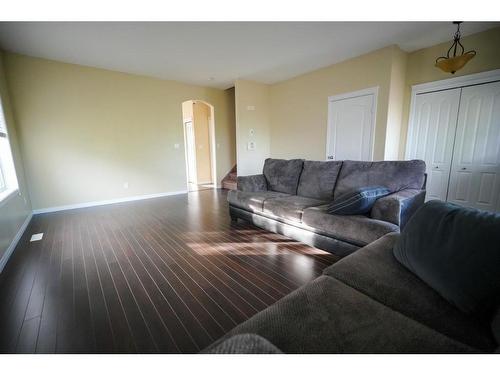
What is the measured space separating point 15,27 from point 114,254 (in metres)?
3.11

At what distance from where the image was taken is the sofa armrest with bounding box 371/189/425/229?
1.97m

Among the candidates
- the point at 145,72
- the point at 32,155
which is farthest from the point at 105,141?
the point at 145,72

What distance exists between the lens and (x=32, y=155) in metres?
3.94

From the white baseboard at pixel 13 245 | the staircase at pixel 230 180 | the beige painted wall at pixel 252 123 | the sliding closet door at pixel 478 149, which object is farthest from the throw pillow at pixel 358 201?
the staircase at pixel 230 180

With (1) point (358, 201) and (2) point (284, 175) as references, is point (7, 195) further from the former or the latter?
(1) point (358, 201)

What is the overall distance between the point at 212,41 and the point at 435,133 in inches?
152

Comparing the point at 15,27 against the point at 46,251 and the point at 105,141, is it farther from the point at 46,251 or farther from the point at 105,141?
the point at 46,251

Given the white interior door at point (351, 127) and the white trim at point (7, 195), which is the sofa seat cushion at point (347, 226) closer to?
the white interior door at point (351, 127)

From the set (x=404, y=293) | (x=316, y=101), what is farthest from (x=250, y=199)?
(x=316, y=101)

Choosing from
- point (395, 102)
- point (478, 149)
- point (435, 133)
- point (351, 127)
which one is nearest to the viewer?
point (478, 149)

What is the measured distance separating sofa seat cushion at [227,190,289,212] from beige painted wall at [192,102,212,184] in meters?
4.22

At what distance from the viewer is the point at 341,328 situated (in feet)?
2.79

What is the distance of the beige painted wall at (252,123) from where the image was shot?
5.41 meters

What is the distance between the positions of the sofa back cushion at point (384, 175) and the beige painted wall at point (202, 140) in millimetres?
5233
